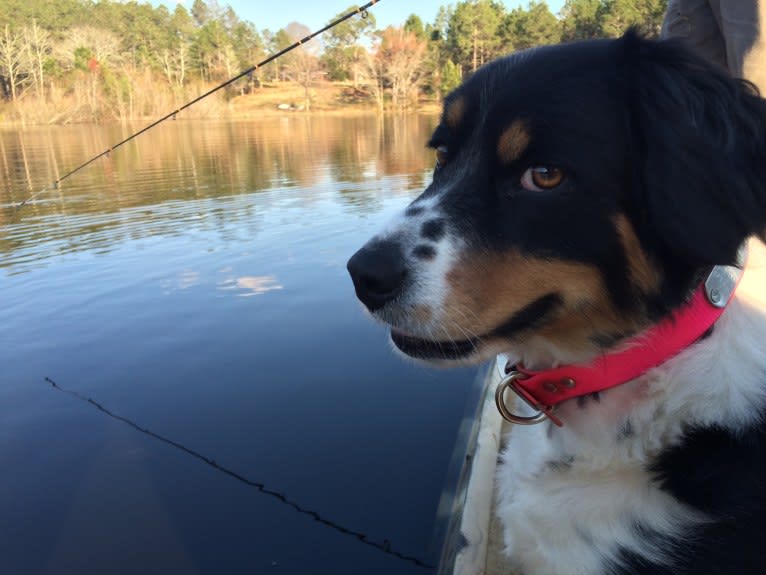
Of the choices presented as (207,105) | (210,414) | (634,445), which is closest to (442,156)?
(634,445)

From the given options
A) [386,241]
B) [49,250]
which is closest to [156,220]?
[49,250]

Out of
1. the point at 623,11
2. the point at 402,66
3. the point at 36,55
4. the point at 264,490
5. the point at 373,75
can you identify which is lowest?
the point at 264,490

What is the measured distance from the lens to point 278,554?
3639 millimetres

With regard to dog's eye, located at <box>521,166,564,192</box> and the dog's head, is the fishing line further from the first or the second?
dog's eye, located at <box>521,166,564,192</box>

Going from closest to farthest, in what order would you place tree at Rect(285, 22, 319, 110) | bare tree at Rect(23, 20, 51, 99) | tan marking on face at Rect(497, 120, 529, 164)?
tan marking on face at Rect(497, 120, 529, 164) < bare tree at Rect(23, 20, 51, 99) < tree at Rect(285, 22, 319, 110)

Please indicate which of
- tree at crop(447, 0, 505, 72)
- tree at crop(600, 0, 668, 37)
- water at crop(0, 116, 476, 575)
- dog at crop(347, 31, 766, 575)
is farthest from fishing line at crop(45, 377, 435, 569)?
tree at crop(447, 0, 505, 72)

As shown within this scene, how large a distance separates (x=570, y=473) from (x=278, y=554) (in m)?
2.52

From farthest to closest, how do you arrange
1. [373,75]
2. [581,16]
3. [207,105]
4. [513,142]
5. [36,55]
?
[373,75], [36,55], [207,105], [581,16], [513,142]

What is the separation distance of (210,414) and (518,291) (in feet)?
13.1

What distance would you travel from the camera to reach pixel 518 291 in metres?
1.83

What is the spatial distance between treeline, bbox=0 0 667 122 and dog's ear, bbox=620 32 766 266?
43.1m

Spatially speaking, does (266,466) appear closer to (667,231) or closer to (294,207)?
(667,231)

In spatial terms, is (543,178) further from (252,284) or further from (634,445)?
(252,284)

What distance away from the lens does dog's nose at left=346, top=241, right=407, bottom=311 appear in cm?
182
